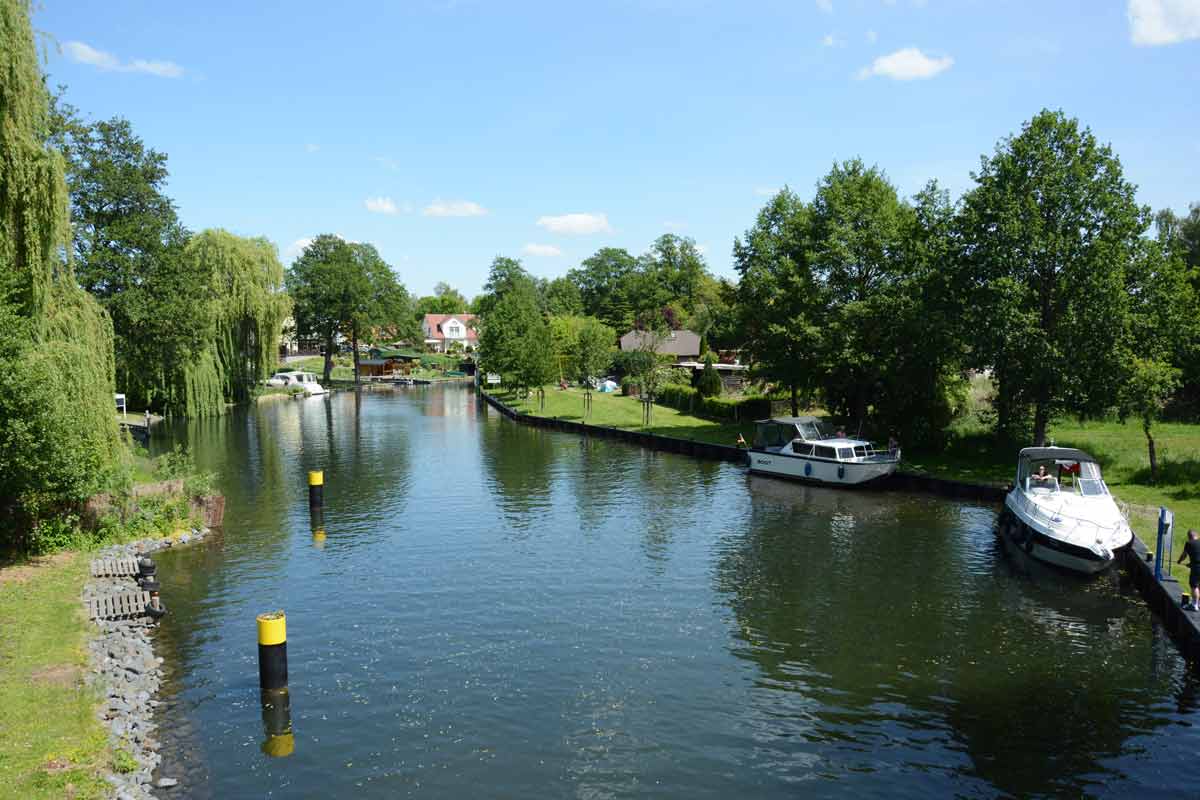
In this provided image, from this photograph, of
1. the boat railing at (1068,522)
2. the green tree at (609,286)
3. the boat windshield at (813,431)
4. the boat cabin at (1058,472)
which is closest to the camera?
the boat railing at (1068,522)

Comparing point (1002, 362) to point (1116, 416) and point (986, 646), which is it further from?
point (986, 646)

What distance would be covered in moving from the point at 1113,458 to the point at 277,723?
31.5 metres

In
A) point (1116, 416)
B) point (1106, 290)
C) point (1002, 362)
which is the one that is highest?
point (1106, 290)

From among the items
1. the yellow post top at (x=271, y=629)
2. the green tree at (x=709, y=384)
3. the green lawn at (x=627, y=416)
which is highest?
the green tree at (x=709, y=384)

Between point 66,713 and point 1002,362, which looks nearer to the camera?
point 66,713

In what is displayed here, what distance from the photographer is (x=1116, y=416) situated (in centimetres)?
3559

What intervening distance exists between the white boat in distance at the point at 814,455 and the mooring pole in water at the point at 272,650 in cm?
2679

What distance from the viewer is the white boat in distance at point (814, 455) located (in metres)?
36.5

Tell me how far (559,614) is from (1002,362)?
22.4 meters

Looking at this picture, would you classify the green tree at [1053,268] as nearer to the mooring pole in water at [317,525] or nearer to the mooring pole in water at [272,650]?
the mooring pole in water at [317,525]

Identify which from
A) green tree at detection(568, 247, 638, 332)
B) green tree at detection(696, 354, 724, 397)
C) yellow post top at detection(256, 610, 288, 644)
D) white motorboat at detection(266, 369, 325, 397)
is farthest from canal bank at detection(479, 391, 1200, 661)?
green tree at detection(568, 247, 638, 332)

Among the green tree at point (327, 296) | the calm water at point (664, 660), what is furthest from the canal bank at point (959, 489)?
the green tree at point (327, 296)

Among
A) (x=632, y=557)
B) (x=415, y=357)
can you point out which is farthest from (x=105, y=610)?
(x=415, y=357)

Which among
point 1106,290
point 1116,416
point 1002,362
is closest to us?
point 1106,290
